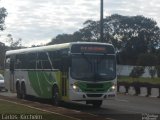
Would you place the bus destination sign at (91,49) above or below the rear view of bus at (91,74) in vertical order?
above

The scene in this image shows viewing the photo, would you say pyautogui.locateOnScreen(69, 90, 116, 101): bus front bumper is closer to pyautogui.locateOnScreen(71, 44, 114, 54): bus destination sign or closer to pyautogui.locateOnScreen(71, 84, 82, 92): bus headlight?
pyautogui.locateOnScreen(71, 84, 82, 92): bus headlight

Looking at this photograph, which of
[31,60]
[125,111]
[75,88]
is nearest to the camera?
[125,111]

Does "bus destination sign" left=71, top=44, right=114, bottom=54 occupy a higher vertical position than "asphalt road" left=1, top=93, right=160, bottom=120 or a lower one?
higher

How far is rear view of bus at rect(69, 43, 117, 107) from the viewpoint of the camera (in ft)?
70.4

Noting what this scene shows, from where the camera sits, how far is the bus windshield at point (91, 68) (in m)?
21.5

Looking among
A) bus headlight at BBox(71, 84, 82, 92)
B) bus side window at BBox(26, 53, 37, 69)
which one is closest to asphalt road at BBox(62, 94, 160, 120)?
bus headlight at BBox(71, 84, 82, 92)

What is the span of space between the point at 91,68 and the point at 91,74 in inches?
10.6

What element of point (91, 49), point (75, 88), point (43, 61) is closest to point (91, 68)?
point (91, 49)

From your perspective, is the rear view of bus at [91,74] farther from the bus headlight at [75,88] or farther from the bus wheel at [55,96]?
the bus wheel at [55,96]

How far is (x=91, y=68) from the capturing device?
21.6 m

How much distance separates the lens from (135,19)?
124m

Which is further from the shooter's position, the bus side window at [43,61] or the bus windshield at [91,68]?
the bus side window at [43,61]

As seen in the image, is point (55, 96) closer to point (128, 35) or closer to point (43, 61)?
point (43, 61)

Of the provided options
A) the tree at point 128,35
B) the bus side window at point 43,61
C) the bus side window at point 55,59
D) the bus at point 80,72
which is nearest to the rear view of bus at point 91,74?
the bus at point 80,72
